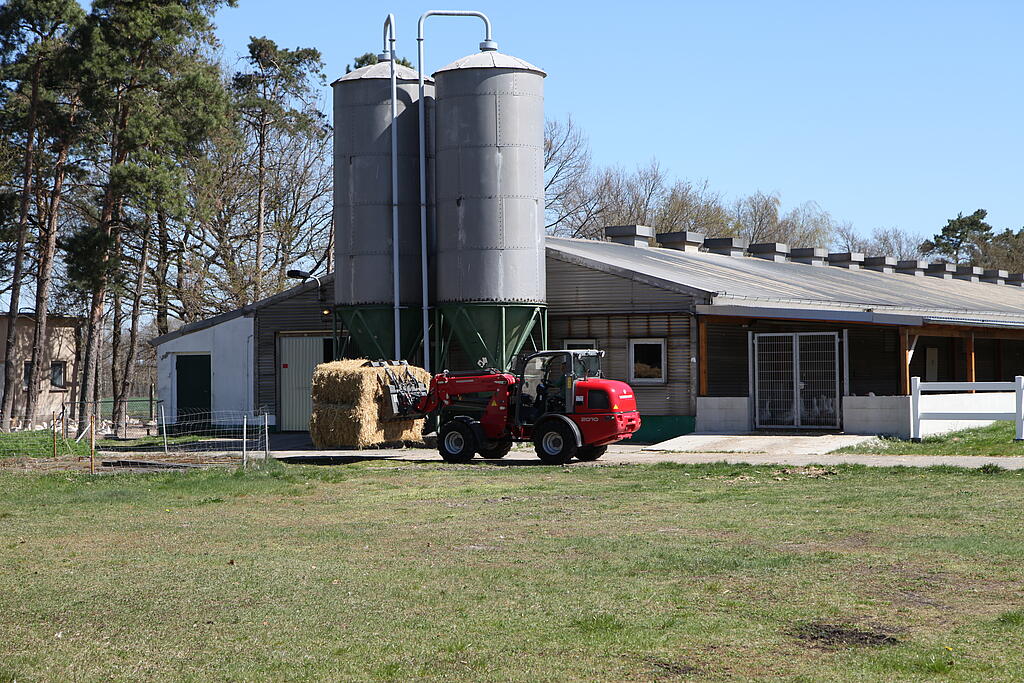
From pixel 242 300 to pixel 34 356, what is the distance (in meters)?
8.60

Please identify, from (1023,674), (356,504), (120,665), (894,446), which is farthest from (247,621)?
(894,446)

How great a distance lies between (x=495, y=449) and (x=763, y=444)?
16.8 feet

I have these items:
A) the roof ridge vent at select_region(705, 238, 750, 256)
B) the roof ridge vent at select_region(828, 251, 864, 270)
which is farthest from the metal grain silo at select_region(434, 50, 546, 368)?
the roof ridge vent at select_region(828, 251, 864, 270)

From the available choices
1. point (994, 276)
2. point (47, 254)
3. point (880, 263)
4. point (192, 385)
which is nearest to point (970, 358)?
point (192, 385)

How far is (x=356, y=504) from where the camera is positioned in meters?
15.5

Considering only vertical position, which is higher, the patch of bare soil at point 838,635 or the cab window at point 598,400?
the cab window at point 598,400

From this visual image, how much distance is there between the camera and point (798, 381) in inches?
1016

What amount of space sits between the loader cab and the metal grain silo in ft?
14.6

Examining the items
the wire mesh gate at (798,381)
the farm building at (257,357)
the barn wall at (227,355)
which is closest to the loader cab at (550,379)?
the wire mesh gate at (798,381)

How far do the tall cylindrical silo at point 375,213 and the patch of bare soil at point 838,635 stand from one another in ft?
65.2

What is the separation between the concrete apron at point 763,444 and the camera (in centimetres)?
2227

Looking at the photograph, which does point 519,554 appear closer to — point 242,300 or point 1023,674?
point 1023,674

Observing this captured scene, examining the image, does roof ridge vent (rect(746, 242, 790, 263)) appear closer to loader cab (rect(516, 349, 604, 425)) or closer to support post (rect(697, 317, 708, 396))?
support post (rect(697, 317, 708, 396))

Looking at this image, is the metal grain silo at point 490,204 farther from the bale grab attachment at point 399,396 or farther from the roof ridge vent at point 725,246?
the roof ridge vent at point 725,246
